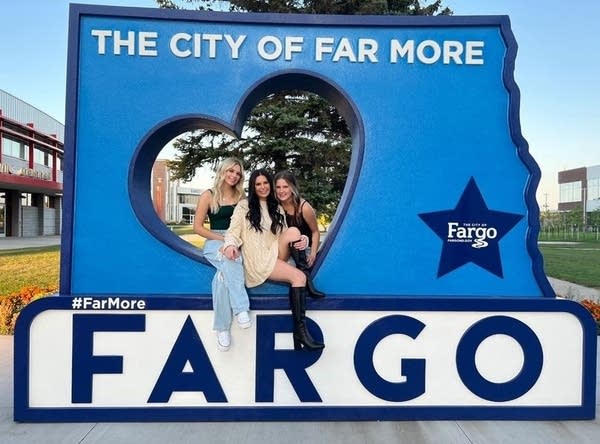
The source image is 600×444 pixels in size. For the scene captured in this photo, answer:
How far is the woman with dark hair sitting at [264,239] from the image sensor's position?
3.63 m

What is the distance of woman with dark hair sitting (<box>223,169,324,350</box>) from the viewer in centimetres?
363

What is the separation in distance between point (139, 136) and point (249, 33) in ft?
4.22

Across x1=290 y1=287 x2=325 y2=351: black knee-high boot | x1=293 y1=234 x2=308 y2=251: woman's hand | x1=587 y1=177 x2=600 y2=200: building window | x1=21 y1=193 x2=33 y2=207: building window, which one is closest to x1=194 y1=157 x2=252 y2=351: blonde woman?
x1=290 y1=287 x2=325 y2=351: black knee-high boot

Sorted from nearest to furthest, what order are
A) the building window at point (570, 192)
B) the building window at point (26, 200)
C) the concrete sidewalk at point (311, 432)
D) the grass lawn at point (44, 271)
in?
the concrete sidewalk at point (311, 432), the grass lawn at point (44, 271), the building window at point (26, 200), the building window at point (570, 192)

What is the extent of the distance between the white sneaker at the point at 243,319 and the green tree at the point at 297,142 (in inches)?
353

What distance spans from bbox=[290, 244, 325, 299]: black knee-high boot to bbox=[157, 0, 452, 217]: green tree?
8.70 metres

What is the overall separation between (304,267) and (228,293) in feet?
2.15

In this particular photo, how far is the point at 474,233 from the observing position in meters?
3.96

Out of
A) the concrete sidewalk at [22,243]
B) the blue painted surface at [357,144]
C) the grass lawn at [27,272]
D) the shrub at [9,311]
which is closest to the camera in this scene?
the blue painted surface at [357,144]

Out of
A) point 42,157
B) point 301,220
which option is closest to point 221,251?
point 301,220

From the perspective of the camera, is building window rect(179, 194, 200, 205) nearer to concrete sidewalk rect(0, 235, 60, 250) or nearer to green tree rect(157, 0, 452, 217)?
concrete sidewalk rect(0, 235, 60, 250)

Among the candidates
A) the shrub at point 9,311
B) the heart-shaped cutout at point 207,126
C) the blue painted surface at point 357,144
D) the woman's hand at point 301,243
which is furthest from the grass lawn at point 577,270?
the shrub at point 9,311

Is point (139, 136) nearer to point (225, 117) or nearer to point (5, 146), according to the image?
point (225, 117)

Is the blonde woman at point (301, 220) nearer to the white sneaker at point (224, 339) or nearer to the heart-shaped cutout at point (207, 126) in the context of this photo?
the heart-shaped cutout at point (207, 126)
